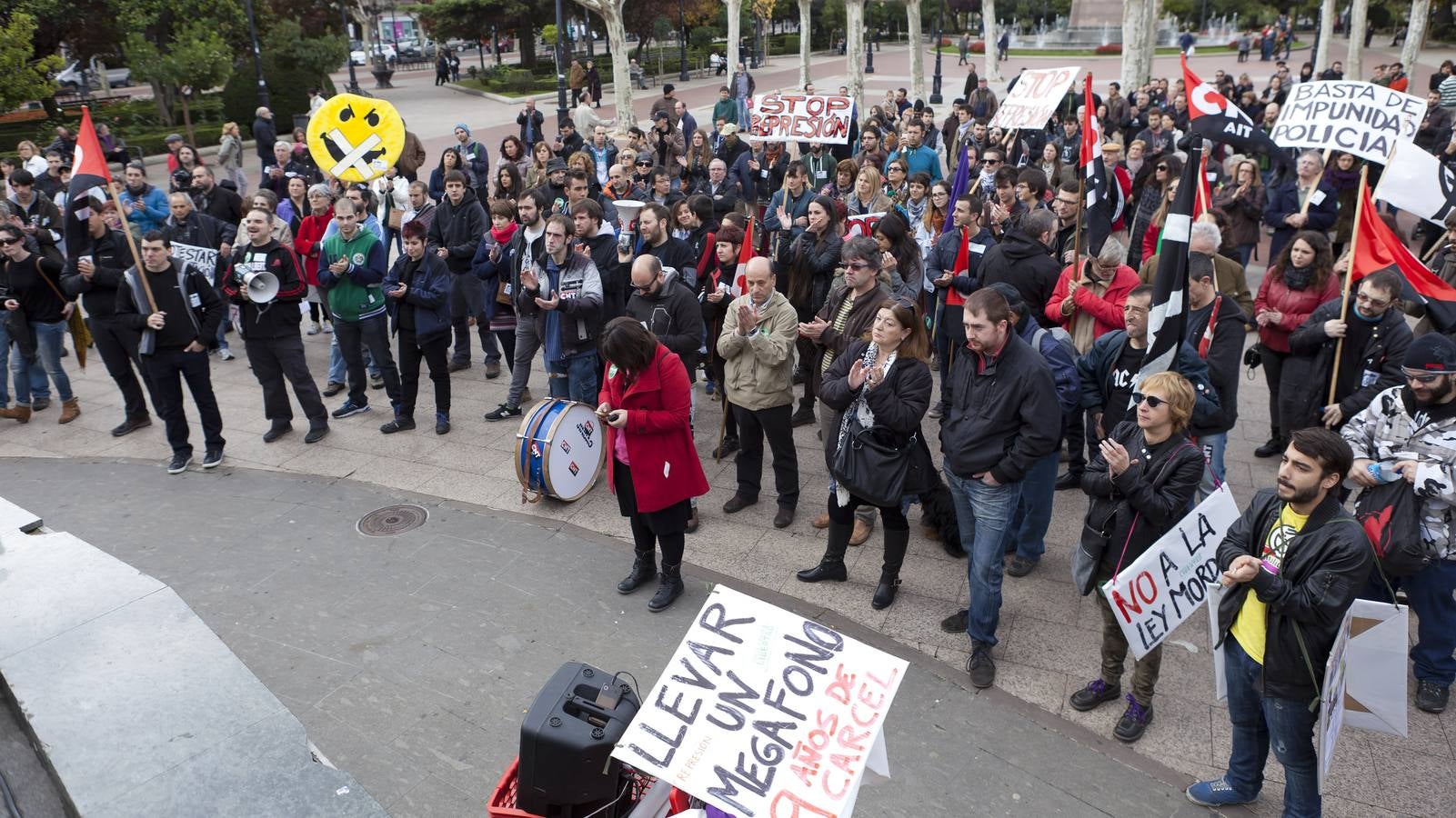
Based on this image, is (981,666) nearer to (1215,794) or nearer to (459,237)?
(1215,794)

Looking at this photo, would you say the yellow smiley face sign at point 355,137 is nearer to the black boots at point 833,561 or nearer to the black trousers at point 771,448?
the black trousers at point 771,448

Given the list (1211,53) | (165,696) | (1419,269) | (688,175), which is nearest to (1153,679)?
(1419,269)

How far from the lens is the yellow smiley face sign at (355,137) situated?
414 inches

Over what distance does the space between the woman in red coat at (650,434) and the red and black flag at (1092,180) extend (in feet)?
14.6

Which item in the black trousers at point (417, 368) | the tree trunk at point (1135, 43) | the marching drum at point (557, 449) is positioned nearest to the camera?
the marching drum at point (557, 449)

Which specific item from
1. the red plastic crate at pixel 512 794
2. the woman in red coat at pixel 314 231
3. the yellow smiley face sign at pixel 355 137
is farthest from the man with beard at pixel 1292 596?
the yellow smiley face sign at pixel 355 137

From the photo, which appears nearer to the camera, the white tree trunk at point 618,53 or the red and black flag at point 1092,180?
the red and black flag at point 1092,180

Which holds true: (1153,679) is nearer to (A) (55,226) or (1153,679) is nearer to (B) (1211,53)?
(A) (55,226)

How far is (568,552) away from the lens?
706cm

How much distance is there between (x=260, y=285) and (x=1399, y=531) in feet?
27.0

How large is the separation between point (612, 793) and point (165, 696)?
4.57ft

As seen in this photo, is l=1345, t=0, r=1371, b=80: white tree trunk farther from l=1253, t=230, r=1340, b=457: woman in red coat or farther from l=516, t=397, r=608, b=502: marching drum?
l=516, t=397, r=608, b=502: marching drum

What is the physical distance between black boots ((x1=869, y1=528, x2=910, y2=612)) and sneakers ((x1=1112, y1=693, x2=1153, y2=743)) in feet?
5.10

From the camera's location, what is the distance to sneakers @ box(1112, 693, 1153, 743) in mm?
4926
